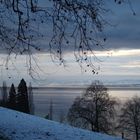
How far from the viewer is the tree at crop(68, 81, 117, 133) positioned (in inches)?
2382

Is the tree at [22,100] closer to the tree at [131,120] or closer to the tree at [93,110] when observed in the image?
the tree at [93,110]

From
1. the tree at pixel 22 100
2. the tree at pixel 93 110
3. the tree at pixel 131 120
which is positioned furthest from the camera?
the tree at pixel 131 120

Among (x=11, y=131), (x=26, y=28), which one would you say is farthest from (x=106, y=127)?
(x=26, y=28)

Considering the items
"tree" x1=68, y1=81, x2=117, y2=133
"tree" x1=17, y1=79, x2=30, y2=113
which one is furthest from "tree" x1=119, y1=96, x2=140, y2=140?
"tree" x1=17, y1=79, x2=30, y2=113

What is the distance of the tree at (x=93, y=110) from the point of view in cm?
6050

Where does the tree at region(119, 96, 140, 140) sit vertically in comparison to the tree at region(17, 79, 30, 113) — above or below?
below

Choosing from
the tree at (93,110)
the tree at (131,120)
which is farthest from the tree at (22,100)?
the tree at (131,120)

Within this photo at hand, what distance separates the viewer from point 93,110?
205ft

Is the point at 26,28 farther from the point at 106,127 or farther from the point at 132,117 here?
the point at 132,117

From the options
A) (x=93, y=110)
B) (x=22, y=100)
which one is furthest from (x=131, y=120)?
(x=22, y=100)

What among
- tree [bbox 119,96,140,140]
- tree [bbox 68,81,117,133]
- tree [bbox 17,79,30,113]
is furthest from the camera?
tree [bbox 119,96,140,140]

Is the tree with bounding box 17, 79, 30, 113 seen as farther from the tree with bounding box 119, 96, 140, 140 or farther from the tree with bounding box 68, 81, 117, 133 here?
the tree with bounding box 119, 96, 140, 140

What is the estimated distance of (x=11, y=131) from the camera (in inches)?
751

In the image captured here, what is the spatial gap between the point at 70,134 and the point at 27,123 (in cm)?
281
